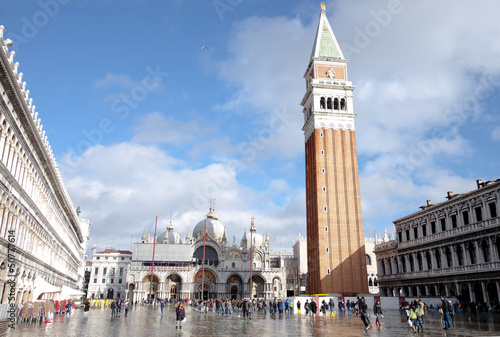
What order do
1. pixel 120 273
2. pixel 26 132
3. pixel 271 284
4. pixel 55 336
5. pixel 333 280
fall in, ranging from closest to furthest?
pixel 55 336 < pixel 26 132 < pixel 333 280 < pixel 271 284 < pixel 120 273

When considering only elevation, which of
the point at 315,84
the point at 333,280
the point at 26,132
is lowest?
the point at 333,280

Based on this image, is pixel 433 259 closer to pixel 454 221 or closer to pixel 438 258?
pixel 438 258

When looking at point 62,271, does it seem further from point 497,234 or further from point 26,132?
point 497,234

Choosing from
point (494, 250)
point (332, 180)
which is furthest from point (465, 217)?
point (332, 180)

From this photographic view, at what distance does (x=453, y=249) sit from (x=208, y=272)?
4369 cm

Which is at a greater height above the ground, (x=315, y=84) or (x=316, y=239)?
(x=315, y=84)

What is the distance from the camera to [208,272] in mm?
70188

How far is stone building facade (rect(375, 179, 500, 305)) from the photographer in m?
32.4

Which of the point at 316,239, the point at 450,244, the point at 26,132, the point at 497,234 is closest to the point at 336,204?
the point at 316,239

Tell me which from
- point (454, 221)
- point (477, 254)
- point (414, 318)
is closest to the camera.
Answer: point (414, 318)

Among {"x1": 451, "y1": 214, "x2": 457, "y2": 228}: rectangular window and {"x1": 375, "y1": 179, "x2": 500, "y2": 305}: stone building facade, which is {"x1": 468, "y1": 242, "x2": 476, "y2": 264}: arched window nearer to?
{"x1": 375, "y1": 179, "x2": 500, "y2": 305}: stone building facade

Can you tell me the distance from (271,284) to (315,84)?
3653 centimetres

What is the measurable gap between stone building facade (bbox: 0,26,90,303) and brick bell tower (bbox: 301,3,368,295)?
27381mm

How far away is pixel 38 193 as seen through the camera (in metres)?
25.4
